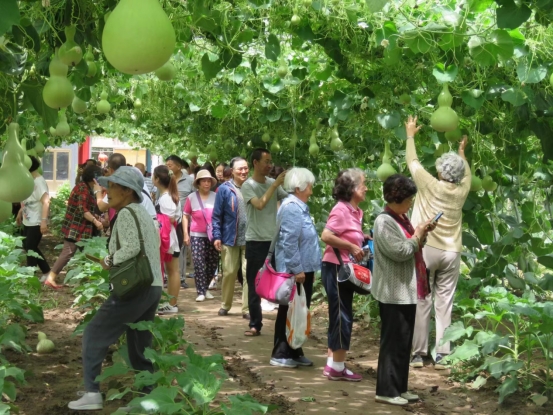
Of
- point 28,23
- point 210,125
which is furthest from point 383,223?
point 210,125

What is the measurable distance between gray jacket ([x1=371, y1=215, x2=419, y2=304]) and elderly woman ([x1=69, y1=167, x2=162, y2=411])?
125 centimetres

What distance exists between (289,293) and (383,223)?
3.43 ft

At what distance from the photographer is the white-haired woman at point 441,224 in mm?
5531

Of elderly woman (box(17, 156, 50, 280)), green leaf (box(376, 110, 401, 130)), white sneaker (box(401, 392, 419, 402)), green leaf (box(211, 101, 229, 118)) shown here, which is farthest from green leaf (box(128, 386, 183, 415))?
green leaf (box(211, 101, 229, 118))

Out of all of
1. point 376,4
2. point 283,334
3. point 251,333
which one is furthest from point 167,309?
point 376,4

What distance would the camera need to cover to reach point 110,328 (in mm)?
4207

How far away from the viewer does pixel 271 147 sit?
1040 cm

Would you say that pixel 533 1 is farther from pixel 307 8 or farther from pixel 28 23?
pixel 307 8

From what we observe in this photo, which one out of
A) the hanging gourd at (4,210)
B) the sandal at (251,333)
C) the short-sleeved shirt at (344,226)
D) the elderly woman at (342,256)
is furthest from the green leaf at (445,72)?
the sandal at (251,333)

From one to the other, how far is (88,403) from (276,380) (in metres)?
1.42

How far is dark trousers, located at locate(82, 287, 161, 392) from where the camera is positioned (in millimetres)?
4168

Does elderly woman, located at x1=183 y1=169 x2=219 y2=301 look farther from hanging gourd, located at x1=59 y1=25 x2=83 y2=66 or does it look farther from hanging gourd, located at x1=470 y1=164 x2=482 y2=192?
hanging gourd, located at x1=59 y1=25 x2=83 y2=66

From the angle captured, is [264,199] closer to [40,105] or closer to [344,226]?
[344,226]

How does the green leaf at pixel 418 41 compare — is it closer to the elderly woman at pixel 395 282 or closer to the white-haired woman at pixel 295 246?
the elderly woman at pixel 395 282
